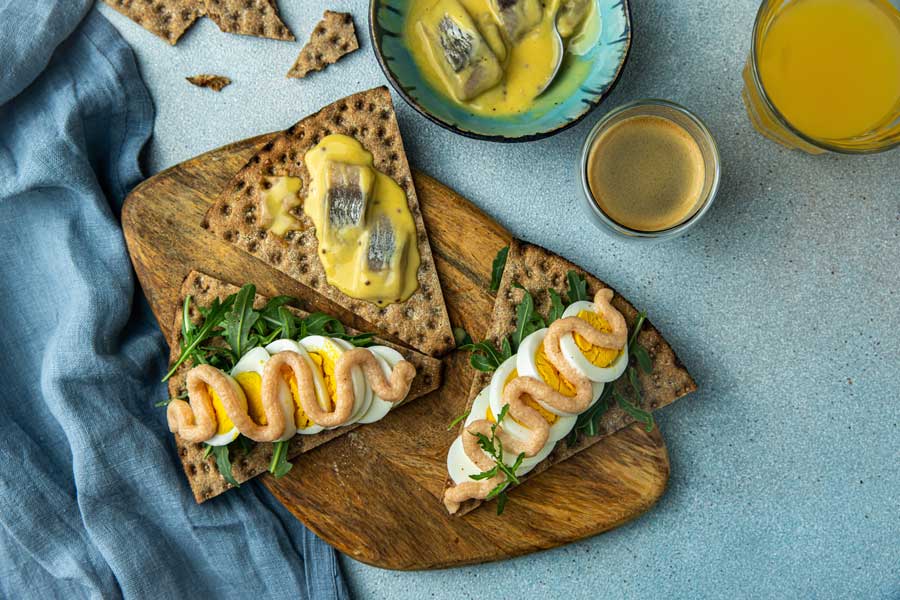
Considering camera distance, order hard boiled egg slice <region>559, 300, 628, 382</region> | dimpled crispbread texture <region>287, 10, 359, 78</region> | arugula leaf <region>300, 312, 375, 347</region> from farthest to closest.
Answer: dimpled crispbread texture <region>287, 10, 359, 78</region>, arugula leaf <region>300, 312, 375, 347</region>, hard boiled egg slice <region>559, 300, 628, 382</region>

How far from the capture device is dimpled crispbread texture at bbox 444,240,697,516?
279cm

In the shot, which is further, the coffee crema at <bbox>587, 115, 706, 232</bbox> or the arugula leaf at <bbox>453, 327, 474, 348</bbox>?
the arugula leaf at <bbox>453, 327, 474, 348</bbox>

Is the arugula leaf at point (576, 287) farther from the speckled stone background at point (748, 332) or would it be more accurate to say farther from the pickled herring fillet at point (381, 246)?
the pickled herring fillet at point (381, 246)

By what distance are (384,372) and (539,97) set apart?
1095 mm

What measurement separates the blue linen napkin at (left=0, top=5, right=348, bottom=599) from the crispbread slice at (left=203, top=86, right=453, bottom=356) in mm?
489

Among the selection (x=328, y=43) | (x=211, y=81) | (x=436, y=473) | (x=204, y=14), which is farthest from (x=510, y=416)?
(x=204, y=14)

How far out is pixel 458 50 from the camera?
264cm

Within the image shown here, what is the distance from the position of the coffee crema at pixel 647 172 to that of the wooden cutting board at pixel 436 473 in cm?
42

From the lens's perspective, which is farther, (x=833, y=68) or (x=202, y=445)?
(x=202, y=445)

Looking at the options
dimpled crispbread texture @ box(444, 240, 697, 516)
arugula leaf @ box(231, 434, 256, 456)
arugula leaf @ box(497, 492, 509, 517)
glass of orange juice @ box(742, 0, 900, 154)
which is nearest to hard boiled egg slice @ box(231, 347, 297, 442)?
arugula leaf @ box(231, 434, 256, 456)

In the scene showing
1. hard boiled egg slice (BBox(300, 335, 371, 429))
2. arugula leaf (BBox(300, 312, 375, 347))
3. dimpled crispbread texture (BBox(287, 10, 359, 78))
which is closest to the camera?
hard boiled egg slice (BBox(300, 335, 371, 429))

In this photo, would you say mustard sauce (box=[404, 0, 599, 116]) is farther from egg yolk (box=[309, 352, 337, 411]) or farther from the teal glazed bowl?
egg yolk (box=[309, 352, 337, 411])

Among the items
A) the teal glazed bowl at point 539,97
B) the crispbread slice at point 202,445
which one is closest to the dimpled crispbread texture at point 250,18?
the teal glazed bowl at point 539,97

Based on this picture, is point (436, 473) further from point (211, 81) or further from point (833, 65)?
point (833, 65)
